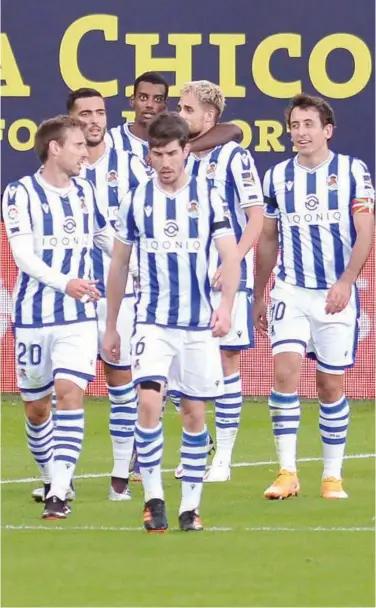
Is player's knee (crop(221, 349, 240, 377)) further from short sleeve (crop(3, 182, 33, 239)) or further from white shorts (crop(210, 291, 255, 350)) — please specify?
short sleeve (crop(3, 182, 33, 239))

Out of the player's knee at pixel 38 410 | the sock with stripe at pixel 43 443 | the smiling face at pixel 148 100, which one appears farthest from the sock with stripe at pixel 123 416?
the smiling face at pixel 148 100

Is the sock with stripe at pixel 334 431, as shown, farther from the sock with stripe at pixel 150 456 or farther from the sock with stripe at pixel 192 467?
the sock with stripe at pixel 150 456

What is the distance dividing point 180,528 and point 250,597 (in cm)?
144

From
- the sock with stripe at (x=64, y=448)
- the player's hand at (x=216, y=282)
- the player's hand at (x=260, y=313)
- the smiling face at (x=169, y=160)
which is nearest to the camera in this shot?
the smiling face at (x=169, y=160)

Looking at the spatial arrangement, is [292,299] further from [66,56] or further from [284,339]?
[66,56]

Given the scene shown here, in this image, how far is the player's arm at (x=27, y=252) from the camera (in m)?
8.48

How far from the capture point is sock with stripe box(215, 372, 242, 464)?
10.4 meters

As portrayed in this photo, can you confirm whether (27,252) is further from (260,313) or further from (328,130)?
(328,130)

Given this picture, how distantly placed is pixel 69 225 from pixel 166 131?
0.76 m

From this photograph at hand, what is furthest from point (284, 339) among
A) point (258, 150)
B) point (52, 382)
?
point (258, 150)

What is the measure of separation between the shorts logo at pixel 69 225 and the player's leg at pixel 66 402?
44 centimetres

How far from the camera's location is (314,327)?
9586 millimetres

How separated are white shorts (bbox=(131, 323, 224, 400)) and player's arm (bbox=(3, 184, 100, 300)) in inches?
13.4

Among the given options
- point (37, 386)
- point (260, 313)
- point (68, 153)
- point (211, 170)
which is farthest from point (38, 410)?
point (211, 170)
